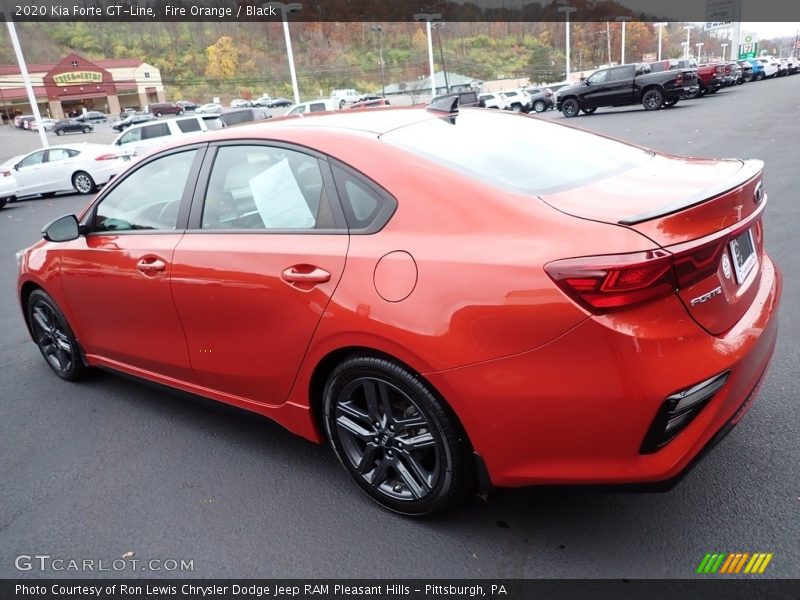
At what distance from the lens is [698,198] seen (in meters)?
2.23

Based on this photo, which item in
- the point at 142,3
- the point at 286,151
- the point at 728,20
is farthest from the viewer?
the point at 728,20

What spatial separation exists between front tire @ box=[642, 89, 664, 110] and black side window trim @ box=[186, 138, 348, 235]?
26823 mm

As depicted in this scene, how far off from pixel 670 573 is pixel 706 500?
48 centimetres

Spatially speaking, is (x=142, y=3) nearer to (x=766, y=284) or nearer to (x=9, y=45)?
(x=9, y=45)

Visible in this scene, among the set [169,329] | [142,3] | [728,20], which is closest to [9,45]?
[142,3]

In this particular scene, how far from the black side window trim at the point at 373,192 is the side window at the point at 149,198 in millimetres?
1054

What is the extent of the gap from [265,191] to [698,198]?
183 centimetres

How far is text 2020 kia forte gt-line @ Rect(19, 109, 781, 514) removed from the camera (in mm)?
2021

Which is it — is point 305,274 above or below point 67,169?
above

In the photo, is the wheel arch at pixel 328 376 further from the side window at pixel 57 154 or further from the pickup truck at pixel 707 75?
the pickup truck at pixel 707 75

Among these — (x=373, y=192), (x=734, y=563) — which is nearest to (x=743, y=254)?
(x=734, y=563)

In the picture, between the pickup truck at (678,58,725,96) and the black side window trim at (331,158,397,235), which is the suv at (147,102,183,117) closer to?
the pickup truck at (678,58,725,96)

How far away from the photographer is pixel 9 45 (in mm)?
91688

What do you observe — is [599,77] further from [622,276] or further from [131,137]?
[622,276]
